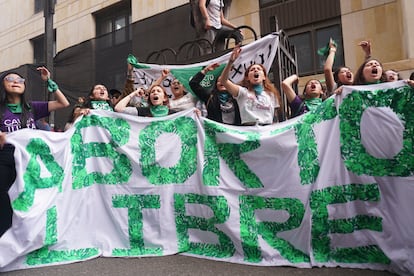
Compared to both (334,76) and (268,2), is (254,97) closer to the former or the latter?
(334,76)

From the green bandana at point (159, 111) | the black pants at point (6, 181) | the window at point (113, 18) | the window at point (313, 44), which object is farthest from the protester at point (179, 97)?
the window at point (113, 18)

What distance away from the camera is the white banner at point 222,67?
4641 millimetres

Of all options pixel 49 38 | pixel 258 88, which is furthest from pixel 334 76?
pixel 49 38

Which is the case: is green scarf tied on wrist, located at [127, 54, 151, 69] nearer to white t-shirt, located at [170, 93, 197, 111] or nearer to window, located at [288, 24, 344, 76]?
white t-shirt, located at [170, 93, 197, 111]

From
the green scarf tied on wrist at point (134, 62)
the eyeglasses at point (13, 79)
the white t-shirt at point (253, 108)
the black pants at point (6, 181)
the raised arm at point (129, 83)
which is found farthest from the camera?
the green scarf tied on wrist at point (134, 62)

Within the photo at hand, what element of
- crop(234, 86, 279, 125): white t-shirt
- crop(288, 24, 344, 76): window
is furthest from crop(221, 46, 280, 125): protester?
crop(288, 24, 344, 76): window

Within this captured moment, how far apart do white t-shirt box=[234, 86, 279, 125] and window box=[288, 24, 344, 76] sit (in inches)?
263

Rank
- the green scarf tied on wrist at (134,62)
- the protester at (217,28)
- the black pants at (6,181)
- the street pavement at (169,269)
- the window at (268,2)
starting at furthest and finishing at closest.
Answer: the window at (268,2)
the protester at (217,28)
the green scarf tied on wrist at (134,62)
the black pants at (6,181)
the street pavement at (169,269)

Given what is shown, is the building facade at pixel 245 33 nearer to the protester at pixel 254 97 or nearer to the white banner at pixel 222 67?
the white banner at pixel 222 67

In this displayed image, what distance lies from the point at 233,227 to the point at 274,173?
608mm

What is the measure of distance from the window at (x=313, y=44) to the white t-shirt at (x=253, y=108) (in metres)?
6.67

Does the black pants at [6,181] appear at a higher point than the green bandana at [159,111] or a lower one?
lower

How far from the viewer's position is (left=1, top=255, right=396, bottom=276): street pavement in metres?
2.80

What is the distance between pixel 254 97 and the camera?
3.69m
